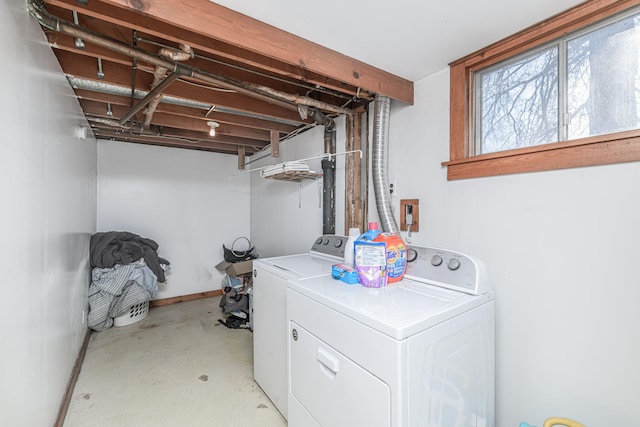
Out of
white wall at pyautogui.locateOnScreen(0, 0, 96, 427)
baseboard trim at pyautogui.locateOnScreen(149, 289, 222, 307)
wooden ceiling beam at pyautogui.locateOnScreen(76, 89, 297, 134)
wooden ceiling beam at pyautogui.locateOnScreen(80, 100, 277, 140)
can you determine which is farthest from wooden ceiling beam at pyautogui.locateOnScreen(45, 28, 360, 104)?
baseboard trim at pyautogui.locateOnScreen(149, 289, 222, 307)

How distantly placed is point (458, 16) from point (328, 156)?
1.37m

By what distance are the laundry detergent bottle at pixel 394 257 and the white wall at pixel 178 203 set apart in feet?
11.0

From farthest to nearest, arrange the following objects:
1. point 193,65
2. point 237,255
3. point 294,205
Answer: point 237,255, point 294,205, point 193,65

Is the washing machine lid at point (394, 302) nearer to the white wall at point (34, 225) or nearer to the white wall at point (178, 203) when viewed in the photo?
the white wall at point (34, 225)

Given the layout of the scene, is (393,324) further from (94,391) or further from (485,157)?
(94,391)

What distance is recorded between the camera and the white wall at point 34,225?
1009 mm

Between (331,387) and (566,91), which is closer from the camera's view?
(331,387)

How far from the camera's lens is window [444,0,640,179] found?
115 cm

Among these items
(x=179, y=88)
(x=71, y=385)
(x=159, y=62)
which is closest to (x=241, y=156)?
(x=179, y=88)

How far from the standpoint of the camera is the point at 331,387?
3.86 ft

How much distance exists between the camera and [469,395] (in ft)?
3.86

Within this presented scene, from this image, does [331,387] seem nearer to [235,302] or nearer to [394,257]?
[394,257]

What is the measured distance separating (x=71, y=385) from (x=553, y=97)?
11.4ft

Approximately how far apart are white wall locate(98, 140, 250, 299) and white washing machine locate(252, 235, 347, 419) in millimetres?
2459
